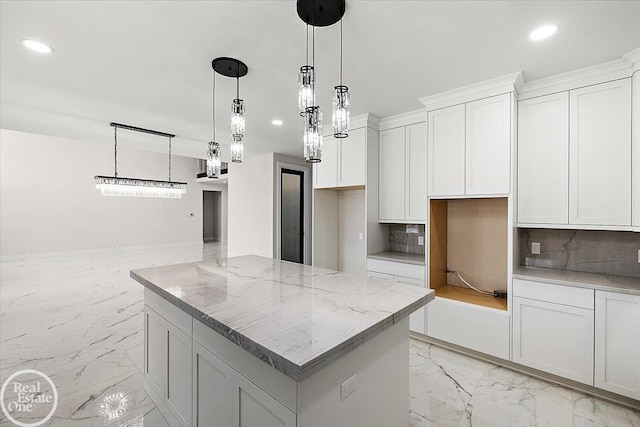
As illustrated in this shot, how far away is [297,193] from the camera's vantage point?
238 inches

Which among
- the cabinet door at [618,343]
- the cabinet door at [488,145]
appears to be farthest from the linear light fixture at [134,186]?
the cabinet door at [618,343]

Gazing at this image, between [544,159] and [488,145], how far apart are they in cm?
49

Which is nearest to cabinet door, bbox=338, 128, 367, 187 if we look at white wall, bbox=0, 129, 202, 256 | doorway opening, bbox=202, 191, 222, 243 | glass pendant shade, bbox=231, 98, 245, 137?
glass pendant shade, bbox=231, 98, 245, 137

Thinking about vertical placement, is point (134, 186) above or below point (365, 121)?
below

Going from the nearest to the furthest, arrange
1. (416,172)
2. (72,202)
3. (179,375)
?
1. (179,375)
2. (416,172)
3. (72,202)

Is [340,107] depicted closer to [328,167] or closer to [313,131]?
[313,131]

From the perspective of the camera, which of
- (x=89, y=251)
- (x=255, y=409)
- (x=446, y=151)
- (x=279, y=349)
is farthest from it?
(x=89, y=251)

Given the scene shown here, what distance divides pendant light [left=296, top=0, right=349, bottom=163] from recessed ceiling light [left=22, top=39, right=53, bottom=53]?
194cm

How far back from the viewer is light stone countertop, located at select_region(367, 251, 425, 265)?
3.19 m

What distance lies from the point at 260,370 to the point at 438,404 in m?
1.69

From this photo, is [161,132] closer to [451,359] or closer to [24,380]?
[24,380]

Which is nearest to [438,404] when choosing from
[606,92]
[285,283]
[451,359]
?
[451,359]

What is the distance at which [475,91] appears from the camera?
2688 mm
